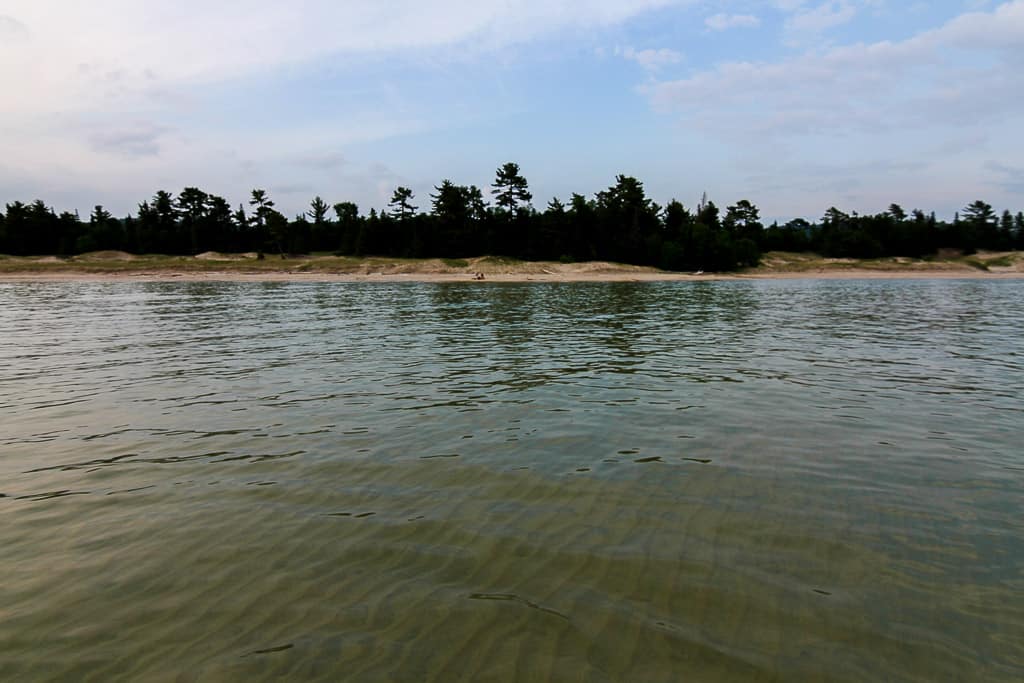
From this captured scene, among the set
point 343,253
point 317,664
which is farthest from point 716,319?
point 343,253

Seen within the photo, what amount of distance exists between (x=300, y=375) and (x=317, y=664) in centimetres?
1189

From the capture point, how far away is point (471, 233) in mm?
101250

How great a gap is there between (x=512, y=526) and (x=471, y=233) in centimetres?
9781

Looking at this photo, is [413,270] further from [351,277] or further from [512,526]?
[512,526]

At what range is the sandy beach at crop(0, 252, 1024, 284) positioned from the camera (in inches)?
3214

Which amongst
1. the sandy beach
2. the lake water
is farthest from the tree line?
the lake water

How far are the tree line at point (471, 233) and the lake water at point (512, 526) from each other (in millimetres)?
86408

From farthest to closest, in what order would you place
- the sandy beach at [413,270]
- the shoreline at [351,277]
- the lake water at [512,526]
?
the sandy beach at [413,270], the shoreline at [351,277], the lake water at [512,526]

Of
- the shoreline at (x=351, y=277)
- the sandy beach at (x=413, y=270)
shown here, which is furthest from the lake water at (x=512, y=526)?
the sandy beach at (x=413, y=270)

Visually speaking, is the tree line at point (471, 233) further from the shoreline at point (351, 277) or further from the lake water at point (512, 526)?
the lake water at point (512, 526)

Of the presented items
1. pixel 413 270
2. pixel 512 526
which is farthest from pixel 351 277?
pixel 512 526

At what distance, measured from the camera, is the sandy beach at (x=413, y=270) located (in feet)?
268

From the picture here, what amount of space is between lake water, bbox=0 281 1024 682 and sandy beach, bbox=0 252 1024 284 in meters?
64.1

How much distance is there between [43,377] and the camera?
14.7 m
